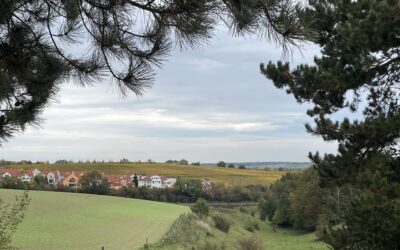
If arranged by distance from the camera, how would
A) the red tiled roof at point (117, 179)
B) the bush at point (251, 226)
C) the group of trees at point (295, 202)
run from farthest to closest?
the red tiled roof at point (117, 179) < the bush at point (251, 226) < the group of trees at point (295, 202)

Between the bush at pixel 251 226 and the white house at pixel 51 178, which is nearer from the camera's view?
the bush at pixel 251 226

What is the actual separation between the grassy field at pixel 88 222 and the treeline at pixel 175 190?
7.65 m

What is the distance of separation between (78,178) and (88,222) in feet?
83.6

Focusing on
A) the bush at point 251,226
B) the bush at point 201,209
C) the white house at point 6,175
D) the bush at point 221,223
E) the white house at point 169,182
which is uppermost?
the white house at point 6,175

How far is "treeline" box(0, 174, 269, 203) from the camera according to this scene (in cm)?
6266

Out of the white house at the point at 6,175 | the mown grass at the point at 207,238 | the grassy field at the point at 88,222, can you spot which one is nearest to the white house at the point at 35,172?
the white house at the point at 6,175

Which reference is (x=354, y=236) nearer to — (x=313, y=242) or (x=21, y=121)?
(x=21, y=121)

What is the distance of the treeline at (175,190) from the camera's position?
206 feet

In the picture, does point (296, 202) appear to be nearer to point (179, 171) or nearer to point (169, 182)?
point (169, 182)

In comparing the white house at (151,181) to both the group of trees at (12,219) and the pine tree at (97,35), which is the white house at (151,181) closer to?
the group of trees at (12,219)

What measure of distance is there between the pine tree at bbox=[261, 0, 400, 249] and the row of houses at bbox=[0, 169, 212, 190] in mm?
45947

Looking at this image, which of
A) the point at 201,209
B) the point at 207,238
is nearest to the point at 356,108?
the point at 207,238

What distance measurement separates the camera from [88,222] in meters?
40.3

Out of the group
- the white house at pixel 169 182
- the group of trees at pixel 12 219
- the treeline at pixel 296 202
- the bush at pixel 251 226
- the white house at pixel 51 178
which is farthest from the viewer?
the white house at pixel 169 182
